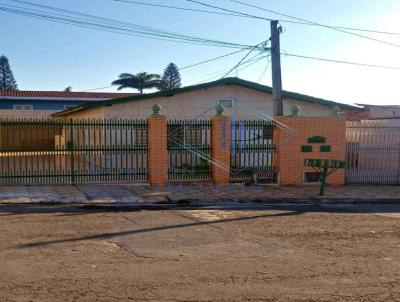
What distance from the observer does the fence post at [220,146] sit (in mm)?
14805

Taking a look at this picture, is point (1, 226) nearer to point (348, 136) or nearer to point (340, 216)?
point (340, 216)

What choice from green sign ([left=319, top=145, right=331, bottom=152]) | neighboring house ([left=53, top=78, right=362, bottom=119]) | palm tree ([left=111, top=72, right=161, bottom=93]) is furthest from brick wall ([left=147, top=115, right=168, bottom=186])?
palm tree ([left=111, top=72, right=161, bottom=93])

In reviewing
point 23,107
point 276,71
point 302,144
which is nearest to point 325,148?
point 302,144

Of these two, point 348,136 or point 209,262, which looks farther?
point 348,136

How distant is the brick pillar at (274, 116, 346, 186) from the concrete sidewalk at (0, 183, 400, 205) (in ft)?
2.03

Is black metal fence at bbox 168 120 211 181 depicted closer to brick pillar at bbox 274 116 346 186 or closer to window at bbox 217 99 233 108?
Answer: brick pillar at bbox 274 116 346 186

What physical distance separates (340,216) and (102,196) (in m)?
5.93

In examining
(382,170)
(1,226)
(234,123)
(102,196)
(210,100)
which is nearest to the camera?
(1,226)

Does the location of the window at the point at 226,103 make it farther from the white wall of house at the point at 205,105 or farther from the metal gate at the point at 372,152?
the metal gate at the point at 372,152

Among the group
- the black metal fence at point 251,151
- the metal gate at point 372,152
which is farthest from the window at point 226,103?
the metal gate at point 372,152

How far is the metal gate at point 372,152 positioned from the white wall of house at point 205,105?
19.1ft

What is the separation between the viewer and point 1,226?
26.5 ft

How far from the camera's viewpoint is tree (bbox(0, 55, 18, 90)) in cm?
7400

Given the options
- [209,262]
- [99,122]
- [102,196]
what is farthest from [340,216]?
[99,122]
